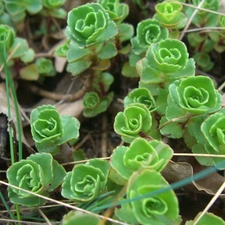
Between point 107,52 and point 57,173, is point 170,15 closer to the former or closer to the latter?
point 107,52

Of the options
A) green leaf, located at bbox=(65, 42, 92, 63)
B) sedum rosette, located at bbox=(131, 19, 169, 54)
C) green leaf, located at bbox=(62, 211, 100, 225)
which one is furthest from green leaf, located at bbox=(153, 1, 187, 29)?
green leaf, located at bbox=(62, 211, 100, 225)

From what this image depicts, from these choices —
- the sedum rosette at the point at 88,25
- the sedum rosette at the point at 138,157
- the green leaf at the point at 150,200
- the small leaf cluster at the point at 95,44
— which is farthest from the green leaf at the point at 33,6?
the green leaf at the point at 150,200

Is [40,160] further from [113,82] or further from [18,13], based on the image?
[18,13]

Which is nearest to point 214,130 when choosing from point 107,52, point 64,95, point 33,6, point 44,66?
point 107,52

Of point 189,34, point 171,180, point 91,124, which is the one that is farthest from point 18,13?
point 171,180

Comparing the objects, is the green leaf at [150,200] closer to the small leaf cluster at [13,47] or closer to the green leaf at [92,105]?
the green leaf at [92,105]
